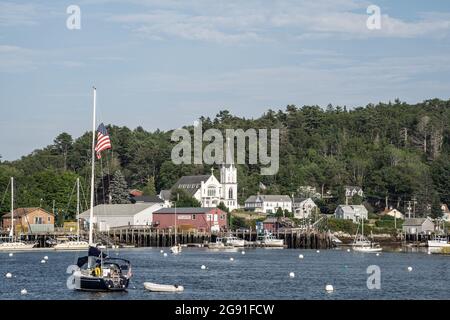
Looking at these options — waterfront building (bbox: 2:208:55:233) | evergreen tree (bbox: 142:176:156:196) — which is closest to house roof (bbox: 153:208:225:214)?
waterfront building (bbox: 2:208:55:233)

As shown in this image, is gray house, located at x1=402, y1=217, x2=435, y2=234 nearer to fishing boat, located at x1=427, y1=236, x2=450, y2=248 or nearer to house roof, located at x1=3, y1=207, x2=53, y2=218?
fishing boat, located at x1=427, y1=236, x2=450, y2=248

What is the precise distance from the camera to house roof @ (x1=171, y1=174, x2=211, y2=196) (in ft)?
540

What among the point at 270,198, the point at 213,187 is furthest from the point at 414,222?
the point at 213,187

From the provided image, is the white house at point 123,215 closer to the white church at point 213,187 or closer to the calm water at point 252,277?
the white church at point 213,187

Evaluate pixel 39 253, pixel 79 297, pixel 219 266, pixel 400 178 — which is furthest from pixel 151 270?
pixel 400 178

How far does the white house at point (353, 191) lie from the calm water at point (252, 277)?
70010 mm

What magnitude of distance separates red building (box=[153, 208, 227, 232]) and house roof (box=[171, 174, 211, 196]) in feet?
58.7

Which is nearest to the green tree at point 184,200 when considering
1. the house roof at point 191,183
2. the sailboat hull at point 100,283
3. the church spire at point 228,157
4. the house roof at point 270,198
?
the house roof at point 191,183

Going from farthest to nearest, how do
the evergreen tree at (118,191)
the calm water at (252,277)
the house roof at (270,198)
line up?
1. the house roof at (270,198)
2. the evergreen tree at (118,191)
3. the calm water at (252,277)

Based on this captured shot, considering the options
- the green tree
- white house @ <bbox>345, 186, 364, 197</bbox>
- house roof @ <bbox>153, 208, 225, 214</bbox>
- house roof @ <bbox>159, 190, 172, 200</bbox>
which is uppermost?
white house @ <bbox>345, 186, 364, 197</bbox>

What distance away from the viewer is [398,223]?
514 ft

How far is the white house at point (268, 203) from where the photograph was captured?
6654 inches

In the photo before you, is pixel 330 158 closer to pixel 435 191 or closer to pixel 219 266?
pixel 435 191

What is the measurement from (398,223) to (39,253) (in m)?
72.3
